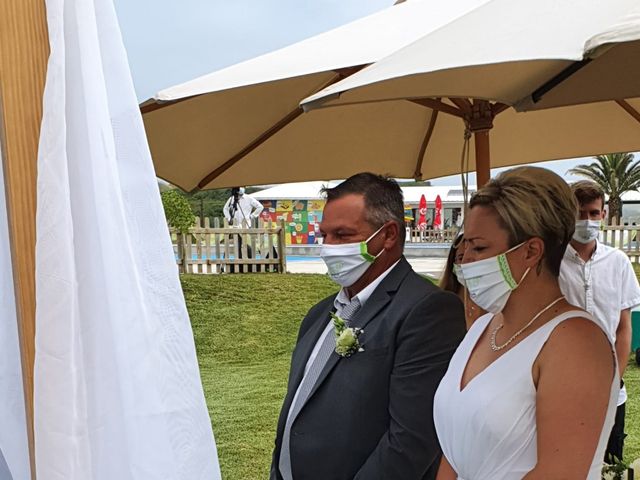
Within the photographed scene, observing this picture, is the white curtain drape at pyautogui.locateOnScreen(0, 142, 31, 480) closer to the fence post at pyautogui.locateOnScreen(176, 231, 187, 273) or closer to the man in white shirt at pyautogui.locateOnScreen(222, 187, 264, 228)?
the fence post at pyautogui.locateOnScreen(176, 231, 187, 273)

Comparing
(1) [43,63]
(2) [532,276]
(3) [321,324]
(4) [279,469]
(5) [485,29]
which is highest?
(5) [485,29]

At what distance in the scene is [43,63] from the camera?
3.90 ft

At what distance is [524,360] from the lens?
63.6 inches

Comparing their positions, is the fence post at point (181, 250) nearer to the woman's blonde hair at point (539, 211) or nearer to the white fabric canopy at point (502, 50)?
the white fabric canopy at point (502, 50)

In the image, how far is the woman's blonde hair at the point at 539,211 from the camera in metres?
1.74

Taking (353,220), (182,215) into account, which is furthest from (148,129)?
(182,215)

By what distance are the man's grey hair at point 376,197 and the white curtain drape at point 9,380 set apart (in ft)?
4.41

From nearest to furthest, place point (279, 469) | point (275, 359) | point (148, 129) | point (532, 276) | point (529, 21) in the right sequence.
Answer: point (529, 21) < point (532, 276) < point (279, 469) < point (148, 129) < point (275, 359)

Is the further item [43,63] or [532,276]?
[532,276]

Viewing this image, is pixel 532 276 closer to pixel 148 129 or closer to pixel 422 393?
pixel 422 393

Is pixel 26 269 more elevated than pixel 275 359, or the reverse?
pixel 26 269

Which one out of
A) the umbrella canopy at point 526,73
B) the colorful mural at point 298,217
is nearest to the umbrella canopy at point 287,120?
the umbrella canopy at point 526,73

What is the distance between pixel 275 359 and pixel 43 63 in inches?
332

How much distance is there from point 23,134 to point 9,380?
17.8 inches
